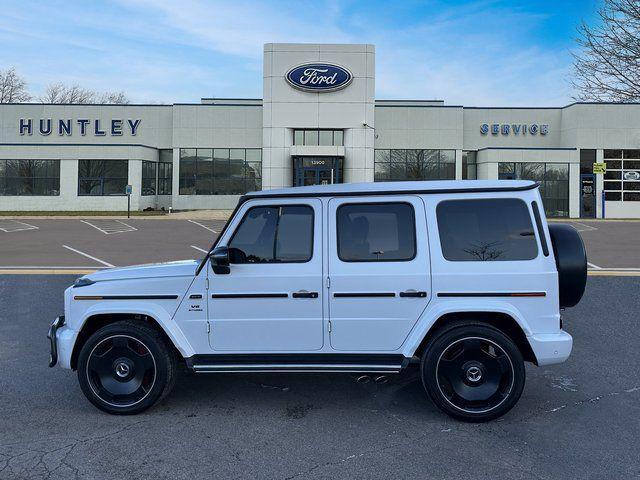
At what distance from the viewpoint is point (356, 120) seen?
36625 mm

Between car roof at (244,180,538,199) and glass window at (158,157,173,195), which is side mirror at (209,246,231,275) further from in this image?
glass window at (158,157,173,195)

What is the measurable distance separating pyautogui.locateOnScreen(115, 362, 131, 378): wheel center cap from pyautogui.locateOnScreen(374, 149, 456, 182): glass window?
120 ft

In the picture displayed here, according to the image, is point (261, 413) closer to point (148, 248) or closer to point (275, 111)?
point (148, 248)

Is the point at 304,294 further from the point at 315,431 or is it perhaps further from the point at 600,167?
the point at 600,167

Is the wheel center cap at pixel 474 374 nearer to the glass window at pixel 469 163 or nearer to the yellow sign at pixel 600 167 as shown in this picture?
the glass window at pixel 469 163

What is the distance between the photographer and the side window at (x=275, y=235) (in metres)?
4.46

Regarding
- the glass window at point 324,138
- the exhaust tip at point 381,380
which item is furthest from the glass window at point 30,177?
the exhaust tip at point 381,380

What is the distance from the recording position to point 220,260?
14.0 feet

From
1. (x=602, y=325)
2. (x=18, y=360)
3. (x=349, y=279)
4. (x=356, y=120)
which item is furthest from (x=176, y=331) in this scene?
(x=356, y=120)

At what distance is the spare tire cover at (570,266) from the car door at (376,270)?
1152 millimetres

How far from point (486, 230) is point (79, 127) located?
43.6m

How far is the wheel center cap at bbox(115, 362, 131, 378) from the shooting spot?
176 inches

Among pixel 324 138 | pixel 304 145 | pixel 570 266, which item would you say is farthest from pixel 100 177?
pixel 570 266

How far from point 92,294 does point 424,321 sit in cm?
279
